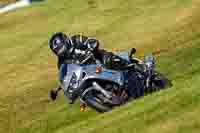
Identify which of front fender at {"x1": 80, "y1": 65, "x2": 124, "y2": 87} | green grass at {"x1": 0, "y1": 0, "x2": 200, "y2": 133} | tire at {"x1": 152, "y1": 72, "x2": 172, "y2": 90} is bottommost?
green grass at {"x1": 0, "y1": 0, "x2": 200, "y2": 133}

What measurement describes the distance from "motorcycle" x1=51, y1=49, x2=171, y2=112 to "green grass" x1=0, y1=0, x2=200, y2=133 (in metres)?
0.64

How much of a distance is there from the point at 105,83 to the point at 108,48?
1472 centimetres

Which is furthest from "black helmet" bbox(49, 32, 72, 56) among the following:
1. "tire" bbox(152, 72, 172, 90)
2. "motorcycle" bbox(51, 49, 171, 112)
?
"tire" bbox(152, 72, 172, 90)

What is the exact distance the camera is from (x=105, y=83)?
47.1ft

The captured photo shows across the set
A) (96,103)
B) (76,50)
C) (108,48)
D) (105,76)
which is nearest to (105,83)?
(105,76)

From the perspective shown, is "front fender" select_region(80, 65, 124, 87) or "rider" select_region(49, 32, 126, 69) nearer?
"front fender" select_region(80, 65, 124, 87)

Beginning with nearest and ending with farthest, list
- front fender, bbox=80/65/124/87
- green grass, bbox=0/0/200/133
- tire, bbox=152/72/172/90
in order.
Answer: green grass, bbox=0/0/200/133 < front fender, bbox=80/65/124/87 < tire, bbox=152/72/172/90

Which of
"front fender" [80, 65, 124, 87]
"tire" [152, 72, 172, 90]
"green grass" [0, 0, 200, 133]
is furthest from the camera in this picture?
"tire" [152, 72, 172, 90]

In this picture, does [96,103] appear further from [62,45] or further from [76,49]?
[62,45]

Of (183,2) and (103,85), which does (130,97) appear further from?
(183,2)

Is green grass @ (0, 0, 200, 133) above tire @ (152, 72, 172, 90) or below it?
below

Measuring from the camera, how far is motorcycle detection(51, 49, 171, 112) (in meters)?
14.1

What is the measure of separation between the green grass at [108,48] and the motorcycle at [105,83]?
2.09ft

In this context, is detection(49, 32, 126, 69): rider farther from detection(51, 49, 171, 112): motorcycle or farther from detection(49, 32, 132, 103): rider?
detection(51, 49, 171, 112): motorcycle
